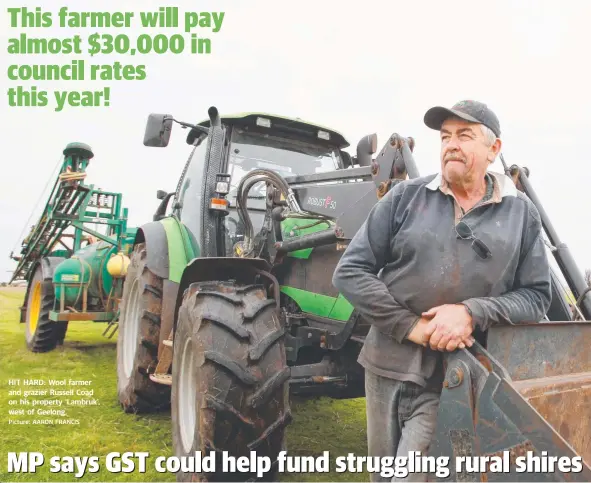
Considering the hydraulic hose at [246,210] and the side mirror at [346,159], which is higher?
the side mirror at [346,159]

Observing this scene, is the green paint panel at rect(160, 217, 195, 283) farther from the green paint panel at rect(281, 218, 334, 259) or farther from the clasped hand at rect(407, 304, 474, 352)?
the clasped hand at rect(407, 304, 474, 352)

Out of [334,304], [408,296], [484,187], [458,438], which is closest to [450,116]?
[484,187]

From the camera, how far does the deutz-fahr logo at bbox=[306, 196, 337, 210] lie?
3654 millimetres

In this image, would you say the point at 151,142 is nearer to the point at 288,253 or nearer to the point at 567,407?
the point at 288,253

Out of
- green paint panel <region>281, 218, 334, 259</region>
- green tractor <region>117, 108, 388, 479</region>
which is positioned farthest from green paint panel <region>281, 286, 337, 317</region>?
green paint panel <region>281, 218, 334, 259</region>

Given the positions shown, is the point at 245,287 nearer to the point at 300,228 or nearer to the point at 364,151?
the point at 300,228

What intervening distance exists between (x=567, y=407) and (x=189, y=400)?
2.20 metres

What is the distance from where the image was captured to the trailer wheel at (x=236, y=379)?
293 cm

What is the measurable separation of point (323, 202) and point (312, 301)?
0.76 meters

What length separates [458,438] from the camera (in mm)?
2043

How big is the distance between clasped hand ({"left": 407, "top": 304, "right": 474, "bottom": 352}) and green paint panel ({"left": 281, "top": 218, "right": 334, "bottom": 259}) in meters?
1.87

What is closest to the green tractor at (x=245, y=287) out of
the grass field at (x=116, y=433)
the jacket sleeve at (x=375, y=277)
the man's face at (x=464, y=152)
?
the grass field at (x=116, y=433)

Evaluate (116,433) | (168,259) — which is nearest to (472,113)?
(168,259)

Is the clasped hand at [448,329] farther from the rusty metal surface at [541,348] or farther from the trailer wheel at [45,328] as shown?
the trailer wheel at [45,328]
